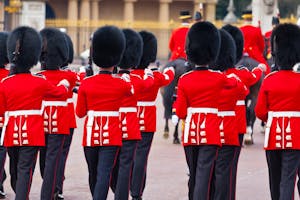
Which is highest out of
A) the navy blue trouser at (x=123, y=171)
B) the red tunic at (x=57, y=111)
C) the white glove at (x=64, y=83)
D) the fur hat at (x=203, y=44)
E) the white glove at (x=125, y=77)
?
the fur hat at (x=203, y=44)

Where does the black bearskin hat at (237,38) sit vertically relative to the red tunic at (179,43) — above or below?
above

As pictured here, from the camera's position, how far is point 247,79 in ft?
27.2

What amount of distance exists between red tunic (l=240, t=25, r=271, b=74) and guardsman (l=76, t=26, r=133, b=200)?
206 inches

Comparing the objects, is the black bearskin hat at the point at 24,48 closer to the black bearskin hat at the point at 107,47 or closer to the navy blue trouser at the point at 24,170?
the black bearskin hat at the point at 107,47

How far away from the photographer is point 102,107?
23.7 ft

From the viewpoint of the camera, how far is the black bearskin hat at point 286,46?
284 inches

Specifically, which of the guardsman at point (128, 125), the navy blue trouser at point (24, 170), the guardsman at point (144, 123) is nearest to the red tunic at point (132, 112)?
the guardsman at point (128, 125)

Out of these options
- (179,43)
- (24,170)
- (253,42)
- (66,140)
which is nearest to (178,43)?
(179,43)

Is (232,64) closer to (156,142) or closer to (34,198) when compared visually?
(34,198)

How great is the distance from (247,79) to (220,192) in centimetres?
130

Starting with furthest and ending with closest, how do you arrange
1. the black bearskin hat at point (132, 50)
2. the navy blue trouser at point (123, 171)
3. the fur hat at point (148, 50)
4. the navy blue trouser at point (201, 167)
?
the fur hat at point (148, 50), the black bearskin hat at point (132, 50), the navy blue trouser at point (123, 171), the navy blue trouser at point (201, 167)

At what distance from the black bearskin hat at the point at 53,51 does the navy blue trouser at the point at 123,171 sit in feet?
3.43

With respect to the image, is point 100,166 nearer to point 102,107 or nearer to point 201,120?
point 102,107

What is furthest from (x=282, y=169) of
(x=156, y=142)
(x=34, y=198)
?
(x=156, y=142)
